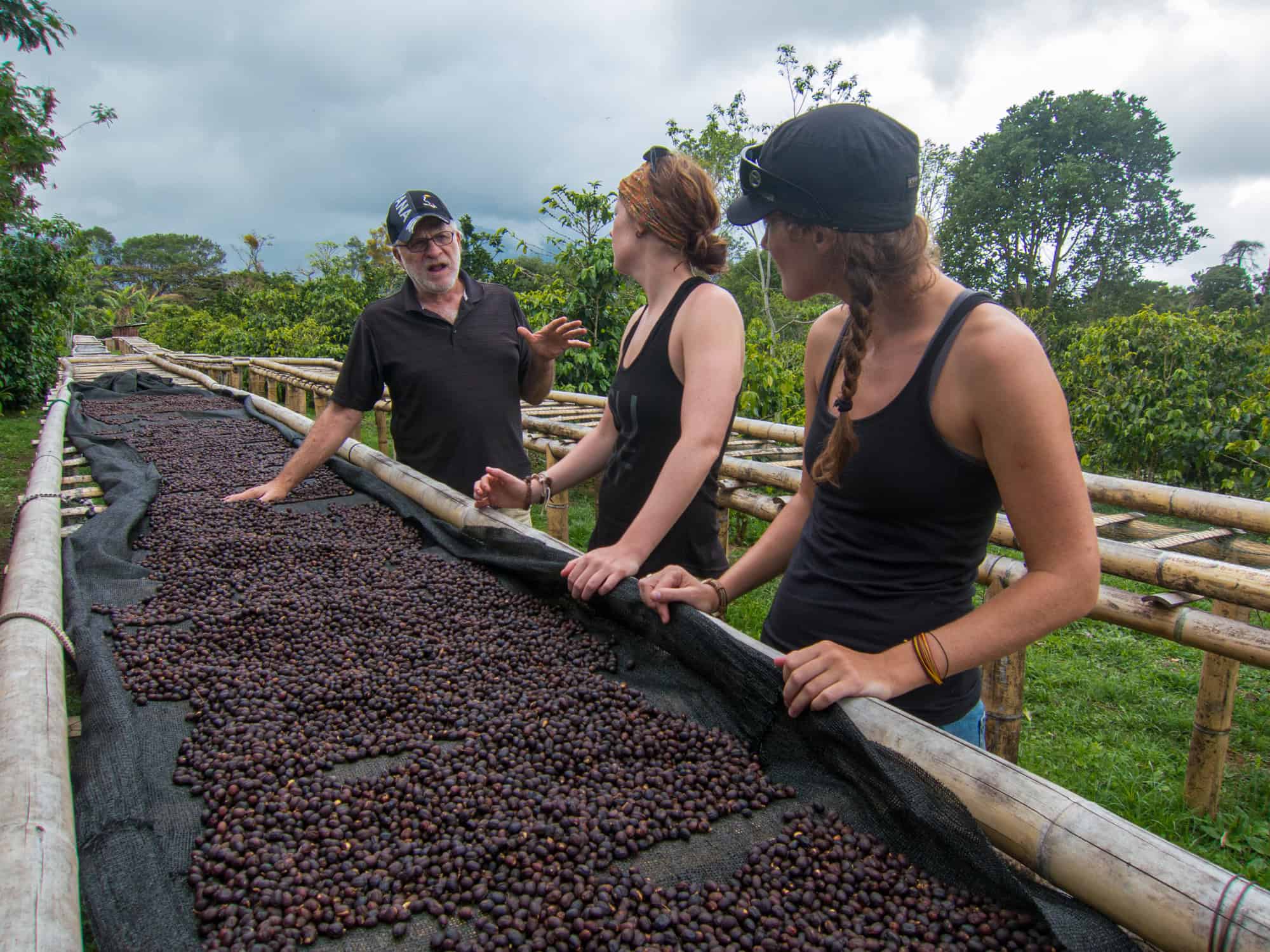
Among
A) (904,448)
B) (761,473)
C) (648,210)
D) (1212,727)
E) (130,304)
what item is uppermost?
(130,304)

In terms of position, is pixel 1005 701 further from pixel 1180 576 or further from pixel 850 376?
pixel 850 376

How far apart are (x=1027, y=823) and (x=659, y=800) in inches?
20.9

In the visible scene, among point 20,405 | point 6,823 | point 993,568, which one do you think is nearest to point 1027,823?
point 6,823

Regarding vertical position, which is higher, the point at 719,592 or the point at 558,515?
the point at 719,592

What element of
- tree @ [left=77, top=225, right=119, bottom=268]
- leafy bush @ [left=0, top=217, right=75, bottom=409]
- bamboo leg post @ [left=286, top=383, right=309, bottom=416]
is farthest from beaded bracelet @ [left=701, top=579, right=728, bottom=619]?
tree @ [left=77, top=225, right=119, bottom=268]

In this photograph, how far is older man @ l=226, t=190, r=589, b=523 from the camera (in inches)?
128

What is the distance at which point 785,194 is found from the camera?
1387 millimetres

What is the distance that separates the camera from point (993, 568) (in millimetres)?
2906

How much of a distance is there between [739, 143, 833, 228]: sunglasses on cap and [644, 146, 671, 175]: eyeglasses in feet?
2.52

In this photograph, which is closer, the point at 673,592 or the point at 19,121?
the point at 673,592

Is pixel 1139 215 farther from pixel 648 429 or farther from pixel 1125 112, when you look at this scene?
pixel 648 429

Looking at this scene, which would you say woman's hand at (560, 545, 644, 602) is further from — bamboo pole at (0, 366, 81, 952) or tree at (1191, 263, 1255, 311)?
tree at (1191, 263, 1255, 311)

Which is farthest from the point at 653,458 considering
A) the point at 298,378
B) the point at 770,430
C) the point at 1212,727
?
the point at 298,378

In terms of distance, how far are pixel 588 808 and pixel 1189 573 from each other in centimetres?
228
